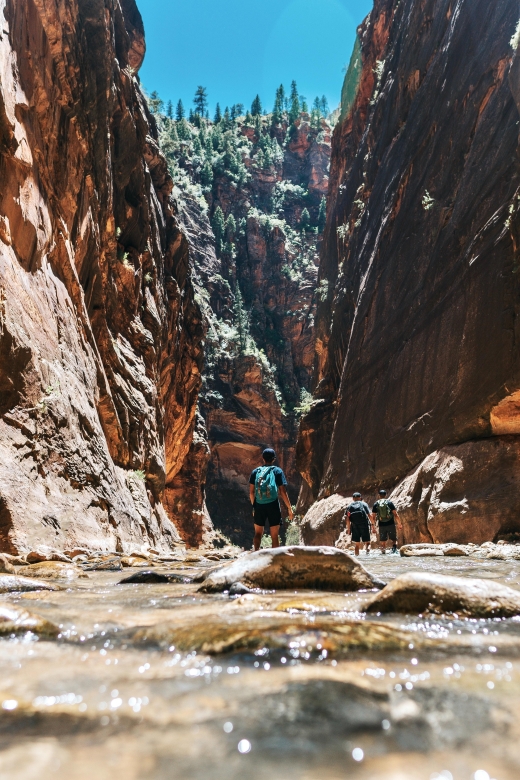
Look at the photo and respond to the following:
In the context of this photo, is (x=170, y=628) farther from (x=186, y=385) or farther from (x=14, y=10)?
(x=186, y=385)

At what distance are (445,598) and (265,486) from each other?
5.35 meters

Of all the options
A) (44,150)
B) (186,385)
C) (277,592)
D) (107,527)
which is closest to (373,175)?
(186,385)

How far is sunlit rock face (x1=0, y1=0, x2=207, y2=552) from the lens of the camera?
9.53 meters

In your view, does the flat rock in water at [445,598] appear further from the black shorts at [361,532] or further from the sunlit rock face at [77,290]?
the black shorts at [361,532]

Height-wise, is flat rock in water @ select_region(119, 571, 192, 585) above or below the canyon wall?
below

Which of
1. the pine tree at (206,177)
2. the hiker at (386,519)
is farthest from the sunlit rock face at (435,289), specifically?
the pine tree at (206,177)

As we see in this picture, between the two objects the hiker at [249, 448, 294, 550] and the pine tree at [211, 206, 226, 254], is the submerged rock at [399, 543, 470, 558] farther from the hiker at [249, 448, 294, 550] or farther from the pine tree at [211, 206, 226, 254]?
the pine tree at [211, 206, 226, 254]

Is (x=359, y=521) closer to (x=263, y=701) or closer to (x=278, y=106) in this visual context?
(x=263, y=701)

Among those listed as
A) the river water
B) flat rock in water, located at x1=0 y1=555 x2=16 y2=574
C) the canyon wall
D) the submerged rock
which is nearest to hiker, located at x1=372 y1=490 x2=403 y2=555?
the submerged rock

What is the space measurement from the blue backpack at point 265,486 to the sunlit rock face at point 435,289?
525 centimetres

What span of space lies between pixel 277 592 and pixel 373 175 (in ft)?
97.0

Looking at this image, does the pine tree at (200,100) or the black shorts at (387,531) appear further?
the pine tree at (200,100)

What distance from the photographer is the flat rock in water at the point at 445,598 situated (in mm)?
2896

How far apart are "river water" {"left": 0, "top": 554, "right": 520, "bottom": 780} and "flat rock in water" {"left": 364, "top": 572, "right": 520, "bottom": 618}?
188 millimetres
